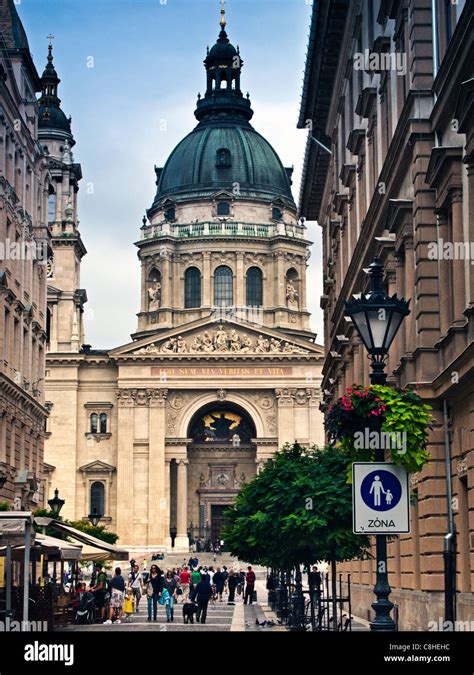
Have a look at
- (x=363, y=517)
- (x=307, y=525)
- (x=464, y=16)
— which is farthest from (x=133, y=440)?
(x=363, y=517)

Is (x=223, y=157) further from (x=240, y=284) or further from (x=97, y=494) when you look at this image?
(x=97, y=494)

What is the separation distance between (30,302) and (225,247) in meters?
65.2

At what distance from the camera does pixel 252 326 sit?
104188 millimetres

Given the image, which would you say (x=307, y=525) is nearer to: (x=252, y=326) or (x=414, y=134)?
(x=414, y=134)

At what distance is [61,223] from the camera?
343 feet

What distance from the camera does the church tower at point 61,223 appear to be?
102 metres

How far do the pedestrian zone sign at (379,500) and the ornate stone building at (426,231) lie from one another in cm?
722

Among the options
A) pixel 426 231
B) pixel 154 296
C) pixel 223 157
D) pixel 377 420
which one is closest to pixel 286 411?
pixel 154 296

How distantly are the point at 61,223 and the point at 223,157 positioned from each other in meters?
22.4

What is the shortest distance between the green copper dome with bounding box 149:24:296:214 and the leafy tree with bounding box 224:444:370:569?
89.6m

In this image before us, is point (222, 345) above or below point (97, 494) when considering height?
above

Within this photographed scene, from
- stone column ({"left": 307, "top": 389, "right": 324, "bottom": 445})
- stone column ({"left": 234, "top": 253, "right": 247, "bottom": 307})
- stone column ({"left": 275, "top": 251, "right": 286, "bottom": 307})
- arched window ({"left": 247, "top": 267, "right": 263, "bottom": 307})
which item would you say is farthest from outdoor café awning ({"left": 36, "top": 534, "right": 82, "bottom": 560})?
arched window ({"left": 247, "top": 267, "right": 263, "bottom": 307})

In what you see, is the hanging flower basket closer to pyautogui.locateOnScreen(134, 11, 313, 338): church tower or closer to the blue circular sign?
the blue circular sign

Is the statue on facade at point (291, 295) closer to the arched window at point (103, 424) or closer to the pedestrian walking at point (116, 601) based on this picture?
the arched window at point (103, 424)
